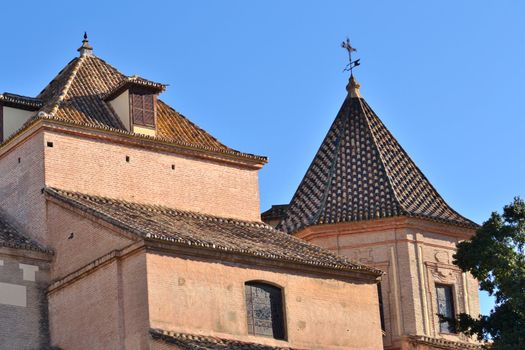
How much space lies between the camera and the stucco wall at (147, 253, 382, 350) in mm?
25891

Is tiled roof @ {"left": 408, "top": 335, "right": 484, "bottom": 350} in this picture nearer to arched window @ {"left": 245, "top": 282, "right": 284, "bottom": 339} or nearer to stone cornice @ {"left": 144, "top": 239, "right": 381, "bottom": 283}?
stone cornice @ {"left": 144, "top": 239, "right": 381, "bottom": 283}

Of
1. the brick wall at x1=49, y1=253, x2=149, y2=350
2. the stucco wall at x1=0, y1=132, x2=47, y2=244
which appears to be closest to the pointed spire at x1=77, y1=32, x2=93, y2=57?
the stucco wall at x1=0, y1=132, x2=47, y2=244

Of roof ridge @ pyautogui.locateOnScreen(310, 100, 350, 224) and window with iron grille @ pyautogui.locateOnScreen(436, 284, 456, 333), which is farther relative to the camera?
roof ridge @ pyautogui.locateOnScreen(310, 100, 350, 224)

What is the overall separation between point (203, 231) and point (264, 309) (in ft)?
7.13

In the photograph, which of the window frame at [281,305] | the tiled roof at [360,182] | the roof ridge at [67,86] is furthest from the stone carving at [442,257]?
the roof ridge at [67,86]

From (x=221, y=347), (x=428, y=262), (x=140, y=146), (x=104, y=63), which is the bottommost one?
(x=221, y=347)

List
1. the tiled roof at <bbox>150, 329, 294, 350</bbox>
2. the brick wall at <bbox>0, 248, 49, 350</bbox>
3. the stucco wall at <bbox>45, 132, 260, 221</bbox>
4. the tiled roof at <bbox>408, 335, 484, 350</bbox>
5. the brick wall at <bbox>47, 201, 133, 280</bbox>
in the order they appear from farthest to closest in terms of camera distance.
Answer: the tiled roof at <bbox>408, 335, 484, 350</bbox>
the stucco wall at <bbox>45, 132, 260, 221</bbox>
the brick wall at <bbox>0, 248, 49, 350</bbox>
the brick wall at <bbox>47, 201, 133, 280</bbox>
the tiled roof at <bbox>150, 329, 294, 350</bbox>

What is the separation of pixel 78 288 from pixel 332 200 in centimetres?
887

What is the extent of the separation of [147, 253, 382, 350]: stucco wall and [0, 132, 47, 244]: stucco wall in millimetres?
3927

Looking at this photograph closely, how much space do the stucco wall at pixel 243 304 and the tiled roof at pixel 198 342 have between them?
213mm

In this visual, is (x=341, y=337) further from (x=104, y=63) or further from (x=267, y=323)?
(x=104, y=63)

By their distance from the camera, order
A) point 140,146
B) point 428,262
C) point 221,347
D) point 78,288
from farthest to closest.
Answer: point 428,262, point 140,146, point 78,288, point 221,347

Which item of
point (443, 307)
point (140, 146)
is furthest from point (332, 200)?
point (140, 146)

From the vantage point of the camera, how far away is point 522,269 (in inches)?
1093
